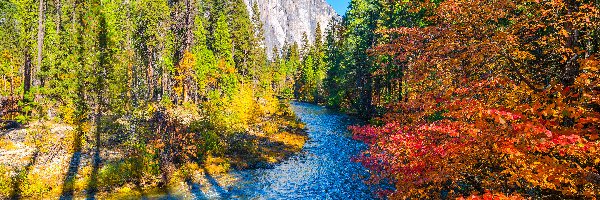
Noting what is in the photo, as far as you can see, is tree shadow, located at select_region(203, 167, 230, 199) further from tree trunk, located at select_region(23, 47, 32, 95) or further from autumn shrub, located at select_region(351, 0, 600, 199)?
tree trunk, located at select_region(23, 47, 32, 95)

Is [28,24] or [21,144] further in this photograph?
[28,24]

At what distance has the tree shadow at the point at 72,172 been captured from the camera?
15805 millimetres

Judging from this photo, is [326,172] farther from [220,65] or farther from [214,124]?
[220,65]

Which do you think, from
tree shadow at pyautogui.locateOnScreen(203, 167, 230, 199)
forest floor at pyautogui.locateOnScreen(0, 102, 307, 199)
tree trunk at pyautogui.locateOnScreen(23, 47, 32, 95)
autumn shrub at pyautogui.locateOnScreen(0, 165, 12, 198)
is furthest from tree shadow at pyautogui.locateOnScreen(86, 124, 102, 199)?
tree trunk at pyautogui.locateOnScreen(23, 47, 32, 95)

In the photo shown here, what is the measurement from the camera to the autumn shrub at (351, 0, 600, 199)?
631cm

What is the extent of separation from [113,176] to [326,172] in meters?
11.3

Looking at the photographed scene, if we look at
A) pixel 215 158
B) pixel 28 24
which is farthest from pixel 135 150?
pixel 28 24

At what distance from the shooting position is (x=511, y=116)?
19.0 ft

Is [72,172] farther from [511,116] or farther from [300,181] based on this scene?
[511,116]

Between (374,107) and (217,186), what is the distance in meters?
29.2

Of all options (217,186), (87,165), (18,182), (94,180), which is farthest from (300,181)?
(18,182)

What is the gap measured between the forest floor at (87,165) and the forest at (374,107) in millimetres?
97

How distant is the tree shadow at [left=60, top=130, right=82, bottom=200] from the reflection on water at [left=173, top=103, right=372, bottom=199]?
526 centimetres

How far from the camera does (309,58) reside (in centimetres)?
8744
